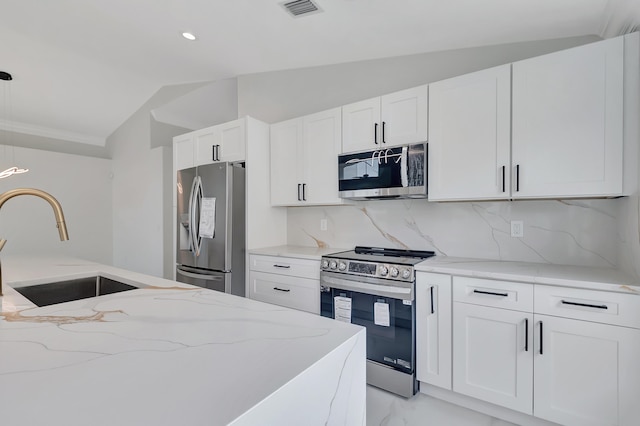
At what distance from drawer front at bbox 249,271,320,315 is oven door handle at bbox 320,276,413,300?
0.17 meters

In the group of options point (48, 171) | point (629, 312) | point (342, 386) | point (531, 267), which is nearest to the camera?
point (342, 386)

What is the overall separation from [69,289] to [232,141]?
1.88 m

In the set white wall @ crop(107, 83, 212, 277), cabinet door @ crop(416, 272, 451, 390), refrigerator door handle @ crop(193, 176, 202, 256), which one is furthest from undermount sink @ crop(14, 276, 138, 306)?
white wall @ crop(107, 83, 212, 277)

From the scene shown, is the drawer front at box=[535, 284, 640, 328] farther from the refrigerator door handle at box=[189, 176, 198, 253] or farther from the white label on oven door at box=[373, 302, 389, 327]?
the refrigerator door handle at box=[189, 176, 198, 253]

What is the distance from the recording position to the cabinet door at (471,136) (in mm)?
2021

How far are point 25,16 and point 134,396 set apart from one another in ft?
14.1

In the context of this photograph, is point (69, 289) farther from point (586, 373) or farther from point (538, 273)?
point (586, 373)

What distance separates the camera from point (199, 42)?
9.84 ft

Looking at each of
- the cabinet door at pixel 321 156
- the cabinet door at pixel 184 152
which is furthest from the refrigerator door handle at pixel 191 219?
the cabinet door at pixel 321 156

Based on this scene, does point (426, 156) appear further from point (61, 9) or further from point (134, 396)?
point (61, 9)

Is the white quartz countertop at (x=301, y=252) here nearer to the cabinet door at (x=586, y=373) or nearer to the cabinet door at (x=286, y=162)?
the cabinet door at (x=286, y=162)

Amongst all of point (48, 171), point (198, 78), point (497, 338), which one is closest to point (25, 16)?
point (198, 78)

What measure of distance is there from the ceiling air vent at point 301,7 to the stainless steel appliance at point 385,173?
43.7 inches

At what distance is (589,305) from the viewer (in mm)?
1579
